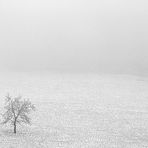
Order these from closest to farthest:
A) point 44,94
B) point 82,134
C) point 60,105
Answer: point 82,134, point 60,105, point 44,94

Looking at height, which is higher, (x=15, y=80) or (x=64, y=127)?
(x=15, y=80)

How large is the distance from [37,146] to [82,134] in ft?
50.4

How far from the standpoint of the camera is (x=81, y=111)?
10200 centimetres

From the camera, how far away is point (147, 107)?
11569cm

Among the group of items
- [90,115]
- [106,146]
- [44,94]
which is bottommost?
[106,146]

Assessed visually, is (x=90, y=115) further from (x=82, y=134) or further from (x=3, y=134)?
(x=3, y=134)

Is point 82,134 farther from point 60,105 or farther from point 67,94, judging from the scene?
point 67,94

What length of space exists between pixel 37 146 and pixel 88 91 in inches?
3564

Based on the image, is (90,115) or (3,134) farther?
(90,115)

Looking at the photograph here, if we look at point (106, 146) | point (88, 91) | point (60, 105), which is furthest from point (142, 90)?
point (106, 146)

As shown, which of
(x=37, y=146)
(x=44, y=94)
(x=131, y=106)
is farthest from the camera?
(x=44, y=94)

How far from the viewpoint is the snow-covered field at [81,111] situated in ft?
214

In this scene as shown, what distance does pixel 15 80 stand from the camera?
16962 centimetres

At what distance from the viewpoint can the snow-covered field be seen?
6512cm
